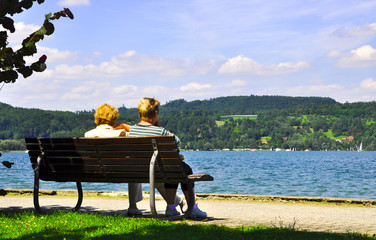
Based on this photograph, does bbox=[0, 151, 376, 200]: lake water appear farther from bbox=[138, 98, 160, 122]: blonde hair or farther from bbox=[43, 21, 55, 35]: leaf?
bbox=[43, 21, 55, 35]: leaf

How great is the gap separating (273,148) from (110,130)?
181m

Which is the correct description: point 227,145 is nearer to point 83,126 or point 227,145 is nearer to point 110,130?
point 83,126

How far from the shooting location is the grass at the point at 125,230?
5.22 metres

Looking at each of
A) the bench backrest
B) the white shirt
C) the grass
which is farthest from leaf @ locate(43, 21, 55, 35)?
the grass

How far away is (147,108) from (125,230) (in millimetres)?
1667

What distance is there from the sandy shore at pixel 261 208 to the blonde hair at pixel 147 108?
53.2 inches

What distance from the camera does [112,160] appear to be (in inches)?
256

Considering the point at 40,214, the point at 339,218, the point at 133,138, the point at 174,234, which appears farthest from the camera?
the point at 339,218

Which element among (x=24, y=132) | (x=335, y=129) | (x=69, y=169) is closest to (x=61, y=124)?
(x=24, y=132)

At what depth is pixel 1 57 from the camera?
18.3 feet

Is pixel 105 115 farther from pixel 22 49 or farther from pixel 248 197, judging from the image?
pixel 248 197

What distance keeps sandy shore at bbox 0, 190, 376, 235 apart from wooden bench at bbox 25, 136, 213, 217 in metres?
0.69

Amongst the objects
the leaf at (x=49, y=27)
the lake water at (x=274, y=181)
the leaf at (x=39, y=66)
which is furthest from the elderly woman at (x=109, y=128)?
the lake water at (x=274, y=181)

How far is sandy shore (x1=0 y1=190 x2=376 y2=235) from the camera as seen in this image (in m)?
6.50
